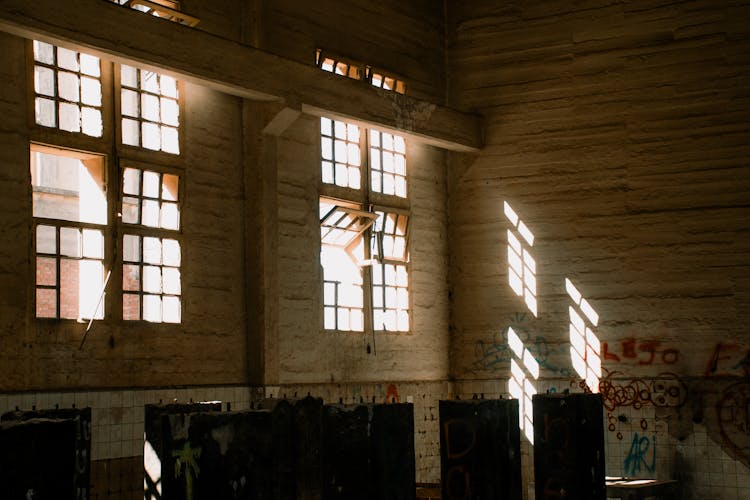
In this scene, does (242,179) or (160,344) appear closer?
(160,344)

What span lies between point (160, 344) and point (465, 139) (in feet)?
20.0

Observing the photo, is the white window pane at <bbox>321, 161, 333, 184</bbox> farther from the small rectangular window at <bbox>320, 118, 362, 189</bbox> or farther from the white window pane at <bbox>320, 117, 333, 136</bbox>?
the white window pane at <bbox>320, 117, 333, 136</bbox>

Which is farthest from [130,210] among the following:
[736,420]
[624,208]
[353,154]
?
[736,420]

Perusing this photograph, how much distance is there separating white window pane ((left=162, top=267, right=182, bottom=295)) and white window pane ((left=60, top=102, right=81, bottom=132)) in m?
1.93

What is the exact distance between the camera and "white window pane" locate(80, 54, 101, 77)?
10555 millimetres

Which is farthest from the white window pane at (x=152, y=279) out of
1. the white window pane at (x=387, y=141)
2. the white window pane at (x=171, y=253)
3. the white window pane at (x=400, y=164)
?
the white window pane at (x=400, y=164)

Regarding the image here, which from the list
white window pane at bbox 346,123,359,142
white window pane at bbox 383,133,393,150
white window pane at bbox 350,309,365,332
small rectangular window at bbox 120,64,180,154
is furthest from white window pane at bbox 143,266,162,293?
white window pane at bbox 383,133,393,150

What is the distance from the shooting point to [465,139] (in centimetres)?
1477

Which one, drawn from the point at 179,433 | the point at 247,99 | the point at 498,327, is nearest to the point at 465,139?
the point at 498,327

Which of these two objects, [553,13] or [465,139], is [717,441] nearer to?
[465,139]

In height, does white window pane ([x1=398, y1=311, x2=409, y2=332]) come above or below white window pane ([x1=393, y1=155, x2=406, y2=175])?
below

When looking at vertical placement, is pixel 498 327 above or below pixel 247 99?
below

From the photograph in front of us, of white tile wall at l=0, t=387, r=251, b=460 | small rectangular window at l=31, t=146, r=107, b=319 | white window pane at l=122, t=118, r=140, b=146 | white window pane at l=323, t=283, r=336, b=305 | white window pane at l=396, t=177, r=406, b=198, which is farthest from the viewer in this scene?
white window pane at l=396, t=177, r=406, b=198

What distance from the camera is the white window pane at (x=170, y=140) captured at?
11383 mm
